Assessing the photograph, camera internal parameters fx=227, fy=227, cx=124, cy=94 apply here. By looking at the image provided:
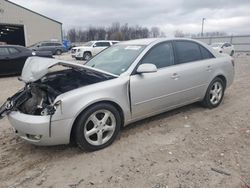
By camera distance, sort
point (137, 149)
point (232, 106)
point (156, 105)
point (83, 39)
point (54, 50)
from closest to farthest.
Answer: point (137, 149) → point (156, 105) → point (232, 106) → point (54, 50) → point (83, 39)

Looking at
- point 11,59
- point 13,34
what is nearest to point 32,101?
point 11,59

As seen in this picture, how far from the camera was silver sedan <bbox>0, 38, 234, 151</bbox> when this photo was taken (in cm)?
299

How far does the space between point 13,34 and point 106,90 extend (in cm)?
3932

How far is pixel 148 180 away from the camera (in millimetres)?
2652

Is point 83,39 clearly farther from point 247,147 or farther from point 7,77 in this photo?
point 247,147

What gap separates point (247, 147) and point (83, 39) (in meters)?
79.3

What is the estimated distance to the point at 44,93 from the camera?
10.8ft

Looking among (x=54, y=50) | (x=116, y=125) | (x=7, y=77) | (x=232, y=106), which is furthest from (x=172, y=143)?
(x=54, y=50)

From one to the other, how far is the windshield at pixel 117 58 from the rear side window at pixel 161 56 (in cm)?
18

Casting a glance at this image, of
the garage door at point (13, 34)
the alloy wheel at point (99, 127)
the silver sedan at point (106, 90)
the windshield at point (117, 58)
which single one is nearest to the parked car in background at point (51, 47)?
the garage door at point (13, 34)

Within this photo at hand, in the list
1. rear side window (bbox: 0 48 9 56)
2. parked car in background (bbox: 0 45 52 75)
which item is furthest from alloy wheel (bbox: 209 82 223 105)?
rear side window (bbox: 0 48 9 56)

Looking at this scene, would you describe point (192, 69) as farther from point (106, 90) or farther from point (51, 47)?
point (51, 47)

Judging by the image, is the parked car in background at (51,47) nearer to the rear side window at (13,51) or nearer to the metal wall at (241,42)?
the rear side window at (13,51)

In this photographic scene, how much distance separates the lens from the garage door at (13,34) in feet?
111
